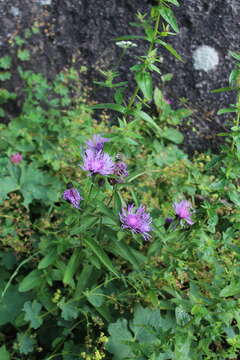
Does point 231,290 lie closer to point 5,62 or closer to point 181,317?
point 181,317

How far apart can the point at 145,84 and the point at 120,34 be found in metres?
1.20

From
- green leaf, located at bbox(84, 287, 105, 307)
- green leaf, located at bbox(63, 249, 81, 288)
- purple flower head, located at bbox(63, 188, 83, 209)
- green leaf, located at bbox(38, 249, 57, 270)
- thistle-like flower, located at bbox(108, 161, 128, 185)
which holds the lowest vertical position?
green leaf, located at bbox(84, 287, 105, 307)

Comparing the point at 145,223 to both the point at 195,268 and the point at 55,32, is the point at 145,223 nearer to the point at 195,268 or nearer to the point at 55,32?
the point at 195,268

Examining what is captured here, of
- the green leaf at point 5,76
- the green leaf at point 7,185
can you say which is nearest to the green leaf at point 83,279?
the green leaf at point 7,185

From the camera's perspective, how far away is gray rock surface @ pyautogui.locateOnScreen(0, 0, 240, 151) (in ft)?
7.57

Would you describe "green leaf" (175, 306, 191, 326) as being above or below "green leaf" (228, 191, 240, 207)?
below

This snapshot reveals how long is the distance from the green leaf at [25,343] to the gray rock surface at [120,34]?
1.30m

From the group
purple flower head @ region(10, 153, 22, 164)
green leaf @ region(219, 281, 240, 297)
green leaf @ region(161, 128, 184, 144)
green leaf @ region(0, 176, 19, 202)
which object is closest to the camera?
green leaf @ region(219, 281, 240, 297)

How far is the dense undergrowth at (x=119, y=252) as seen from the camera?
1.26 metres

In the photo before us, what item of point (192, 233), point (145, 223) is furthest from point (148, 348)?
point (192, 233)

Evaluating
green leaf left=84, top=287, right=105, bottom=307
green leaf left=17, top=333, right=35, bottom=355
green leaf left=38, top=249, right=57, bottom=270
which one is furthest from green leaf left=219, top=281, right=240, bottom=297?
green leaf left=17, top=333, right=35, bottom=355

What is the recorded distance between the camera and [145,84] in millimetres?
1252

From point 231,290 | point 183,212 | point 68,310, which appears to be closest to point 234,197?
point 183,212

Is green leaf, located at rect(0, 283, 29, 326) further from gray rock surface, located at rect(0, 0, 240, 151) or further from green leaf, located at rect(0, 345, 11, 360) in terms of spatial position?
gray rock surface, located at rect(0, 0, 240, 151)
